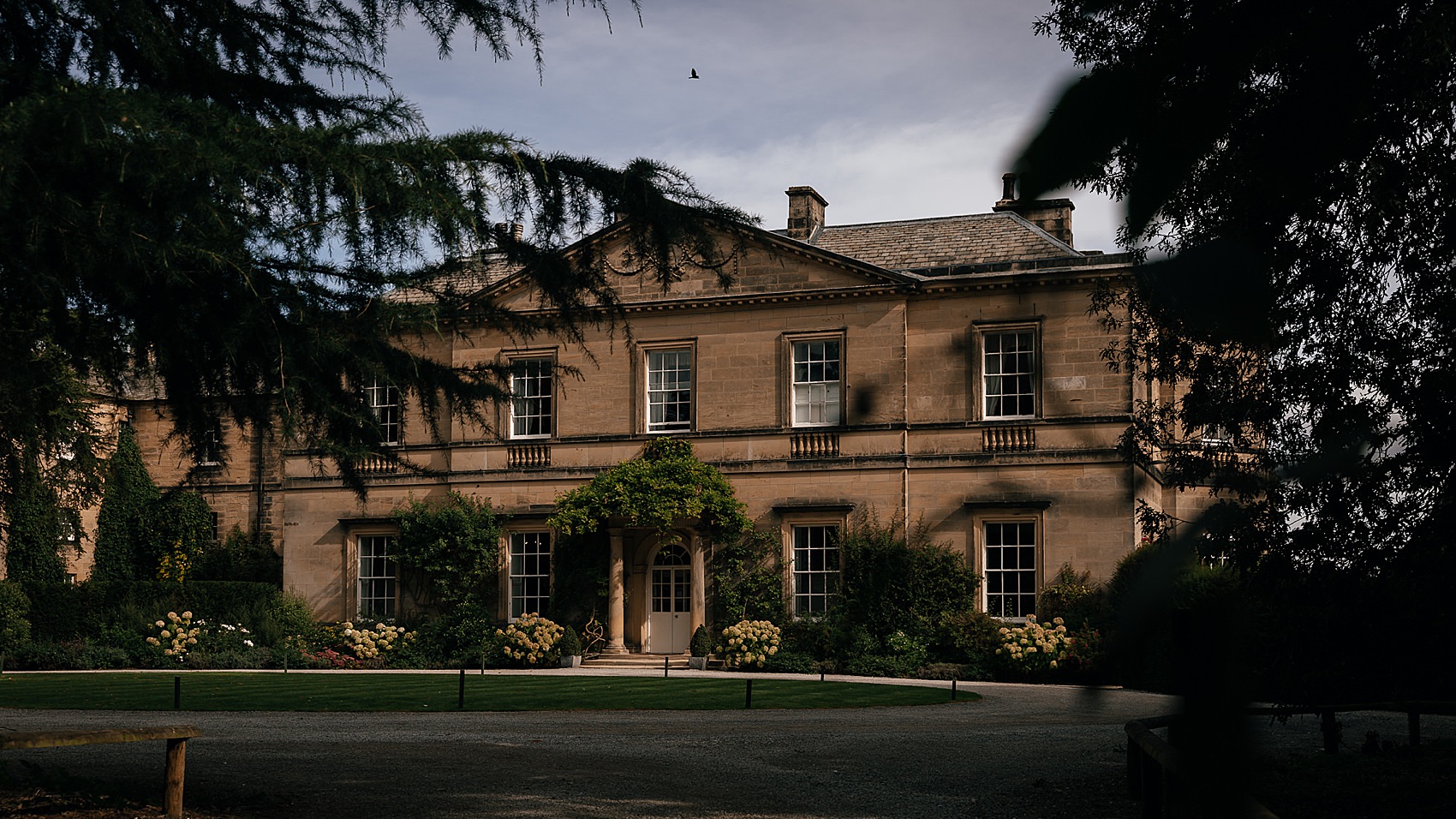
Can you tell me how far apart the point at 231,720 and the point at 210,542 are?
18.5m

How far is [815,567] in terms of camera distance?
26.5 meters

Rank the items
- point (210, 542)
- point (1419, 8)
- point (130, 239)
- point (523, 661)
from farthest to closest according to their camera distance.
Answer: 1. point (210, 542)
2. point (523, 661)
3. point (130, 239)
4. point (1419, 8)

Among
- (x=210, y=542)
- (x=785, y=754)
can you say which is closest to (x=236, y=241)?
(x=785, y=754)

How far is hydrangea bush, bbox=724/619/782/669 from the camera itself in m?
24.9

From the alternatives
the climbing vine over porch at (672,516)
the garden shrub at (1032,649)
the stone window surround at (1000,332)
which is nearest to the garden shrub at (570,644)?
the climbing vine over porch at (672,516)

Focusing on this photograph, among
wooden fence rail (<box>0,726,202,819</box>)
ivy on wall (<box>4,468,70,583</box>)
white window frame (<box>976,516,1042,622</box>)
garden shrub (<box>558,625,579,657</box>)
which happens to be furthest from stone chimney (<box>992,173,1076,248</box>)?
ivy on wall (<box>4,468,70,583</box>)

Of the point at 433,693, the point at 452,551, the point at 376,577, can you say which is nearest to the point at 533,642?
the point at 452,551

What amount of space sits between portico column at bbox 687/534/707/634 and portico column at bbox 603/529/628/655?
139 cm

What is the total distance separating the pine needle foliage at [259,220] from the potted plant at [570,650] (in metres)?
19.9

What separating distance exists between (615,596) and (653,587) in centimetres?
138

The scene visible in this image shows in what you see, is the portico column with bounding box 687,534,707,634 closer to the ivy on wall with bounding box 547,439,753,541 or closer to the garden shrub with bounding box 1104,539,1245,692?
the ivy on wall with bounding box 547,439,753,541

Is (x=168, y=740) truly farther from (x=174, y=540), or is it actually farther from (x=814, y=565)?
(x=174, y=540)

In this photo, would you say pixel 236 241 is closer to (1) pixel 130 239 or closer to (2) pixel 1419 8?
(1) pixel 130 239

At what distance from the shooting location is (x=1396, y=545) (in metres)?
3.12
